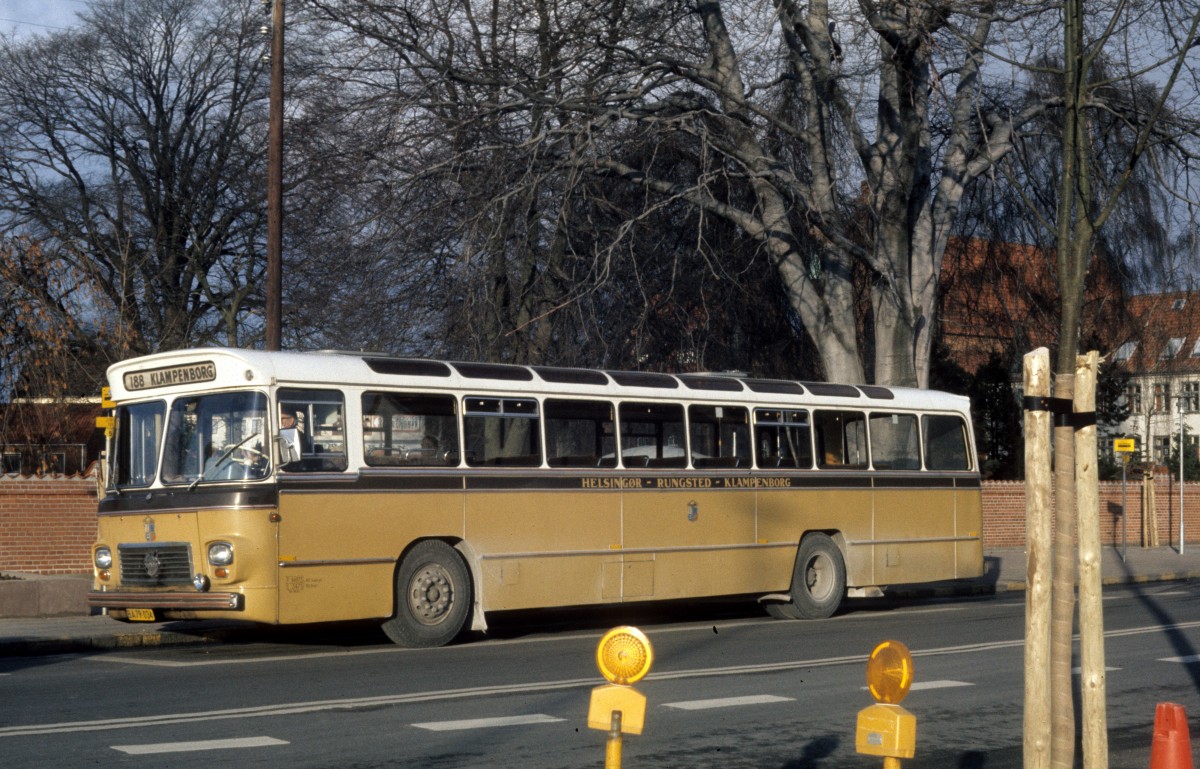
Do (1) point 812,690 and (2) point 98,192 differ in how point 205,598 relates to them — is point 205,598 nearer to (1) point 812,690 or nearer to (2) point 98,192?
(1) point 812,690

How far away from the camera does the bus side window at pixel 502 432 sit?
15.5 metres

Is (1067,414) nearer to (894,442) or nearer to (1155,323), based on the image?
(894,442)

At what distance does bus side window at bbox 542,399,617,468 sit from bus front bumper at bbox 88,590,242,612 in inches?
155

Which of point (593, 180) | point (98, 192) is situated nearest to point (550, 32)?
point (593, 180)

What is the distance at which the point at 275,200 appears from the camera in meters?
20.8

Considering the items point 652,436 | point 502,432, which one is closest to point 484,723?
point 502,432

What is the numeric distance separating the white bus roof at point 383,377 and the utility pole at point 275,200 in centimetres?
474

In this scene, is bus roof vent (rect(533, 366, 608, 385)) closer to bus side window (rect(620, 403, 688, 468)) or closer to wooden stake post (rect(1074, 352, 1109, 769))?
bus side window (rect(620, 403, 688, 468))

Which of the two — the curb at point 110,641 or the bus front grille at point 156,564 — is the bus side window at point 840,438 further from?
the bus front grille at point 156,564

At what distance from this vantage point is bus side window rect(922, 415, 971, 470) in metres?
20.7

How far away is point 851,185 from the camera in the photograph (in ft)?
85.4

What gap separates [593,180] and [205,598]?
45.7ft

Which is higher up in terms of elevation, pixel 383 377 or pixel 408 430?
pixel 383 377

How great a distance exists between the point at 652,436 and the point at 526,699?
6.41m
